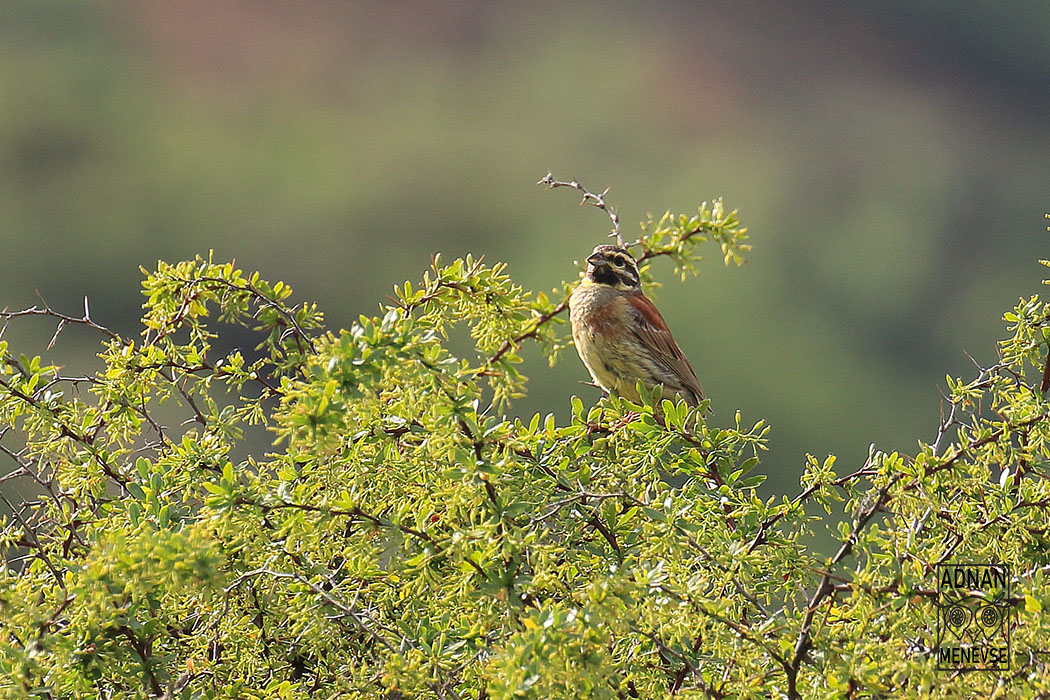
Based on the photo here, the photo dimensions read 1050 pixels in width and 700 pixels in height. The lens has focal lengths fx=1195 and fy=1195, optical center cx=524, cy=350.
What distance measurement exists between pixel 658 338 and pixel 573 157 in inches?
543

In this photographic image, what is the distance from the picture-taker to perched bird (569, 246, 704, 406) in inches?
150

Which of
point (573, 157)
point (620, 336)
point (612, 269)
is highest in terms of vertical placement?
point (573, 157)

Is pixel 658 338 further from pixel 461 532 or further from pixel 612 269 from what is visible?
pixel 461 532

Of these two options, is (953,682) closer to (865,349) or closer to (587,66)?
(865,349)

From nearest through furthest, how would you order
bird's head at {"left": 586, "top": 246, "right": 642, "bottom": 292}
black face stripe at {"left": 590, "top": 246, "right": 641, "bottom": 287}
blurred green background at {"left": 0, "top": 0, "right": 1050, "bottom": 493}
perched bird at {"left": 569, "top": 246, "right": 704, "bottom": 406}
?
black face stripe at {"left": 590, "top": 246, "right": 641, "bottom": 287}
bird's head at {"left": 586, "top": 246, "right": 642, "bottom": 292}
perched bird at {"left": 569, "top": 246, "right": 704, "bottom": 406}
blurred green background at {"left": 0, "top": 0, "right": 1050, "bottom": 493}

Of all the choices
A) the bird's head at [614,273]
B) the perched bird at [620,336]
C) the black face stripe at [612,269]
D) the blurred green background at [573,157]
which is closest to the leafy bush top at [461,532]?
the black face stripe at [612,269]

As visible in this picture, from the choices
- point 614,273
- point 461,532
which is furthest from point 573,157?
point 461,532

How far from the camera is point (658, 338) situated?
386 cm

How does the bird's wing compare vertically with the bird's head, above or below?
below

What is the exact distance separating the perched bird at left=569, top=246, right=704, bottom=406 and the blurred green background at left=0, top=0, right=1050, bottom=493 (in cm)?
918

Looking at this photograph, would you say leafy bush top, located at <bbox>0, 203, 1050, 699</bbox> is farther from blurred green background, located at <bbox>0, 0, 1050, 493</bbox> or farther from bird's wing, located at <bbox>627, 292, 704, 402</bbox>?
blurred green background, located at <bbox>0, 0, 1050, 493</bbox>

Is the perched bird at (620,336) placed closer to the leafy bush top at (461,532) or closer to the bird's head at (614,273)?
the bird's head at (614,273)

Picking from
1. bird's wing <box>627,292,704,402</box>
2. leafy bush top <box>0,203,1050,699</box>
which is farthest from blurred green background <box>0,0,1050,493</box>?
leafy bush top <box>0,203,1050,699</box>

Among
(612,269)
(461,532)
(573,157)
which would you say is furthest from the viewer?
(573,157)
